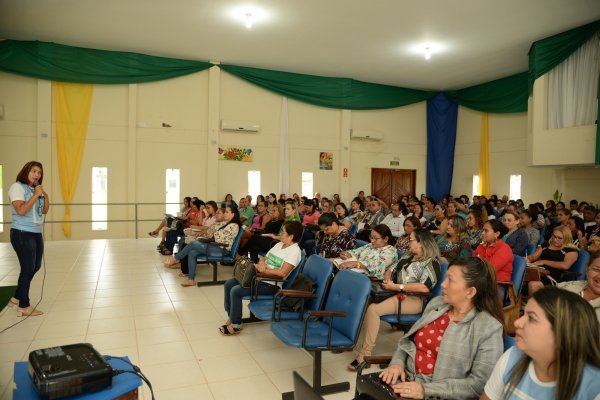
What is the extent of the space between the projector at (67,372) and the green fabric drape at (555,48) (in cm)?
1014

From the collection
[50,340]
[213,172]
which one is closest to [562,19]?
[213,172]

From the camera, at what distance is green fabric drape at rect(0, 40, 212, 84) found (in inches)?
382

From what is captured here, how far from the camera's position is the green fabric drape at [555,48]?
27.9 feet

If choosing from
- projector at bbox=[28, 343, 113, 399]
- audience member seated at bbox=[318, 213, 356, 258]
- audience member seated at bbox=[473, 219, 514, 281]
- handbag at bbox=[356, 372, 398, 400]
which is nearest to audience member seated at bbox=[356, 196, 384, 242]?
audience member seated at bbox=[318, 213, 356, 258]

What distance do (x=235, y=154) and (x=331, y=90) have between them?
3.59 meters

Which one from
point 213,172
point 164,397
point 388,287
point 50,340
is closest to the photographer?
point 164,397

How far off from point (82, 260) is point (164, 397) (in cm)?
565

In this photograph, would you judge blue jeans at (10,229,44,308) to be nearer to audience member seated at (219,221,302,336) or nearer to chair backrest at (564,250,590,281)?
audience member seated at (219,221,302,336)

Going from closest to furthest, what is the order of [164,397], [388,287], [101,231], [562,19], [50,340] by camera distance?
[164,397], [388,287], [50,340], [562,19], [101,231]

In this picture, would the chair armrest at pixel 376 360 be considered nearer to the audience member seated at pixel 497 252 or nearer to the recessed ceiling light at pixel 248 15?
the audience member seated at pixel 497 252

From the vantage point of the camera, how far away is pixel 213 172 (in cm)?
1161

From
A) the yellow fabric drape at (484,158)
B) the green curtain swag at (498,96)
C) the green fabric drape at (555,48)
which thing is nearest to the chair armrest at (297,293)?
the green fabric drape at (555,48)

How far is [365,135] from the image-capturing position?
526 inches

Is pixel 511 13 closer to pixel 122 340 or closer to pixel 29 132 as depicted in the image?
pixel 122 340
